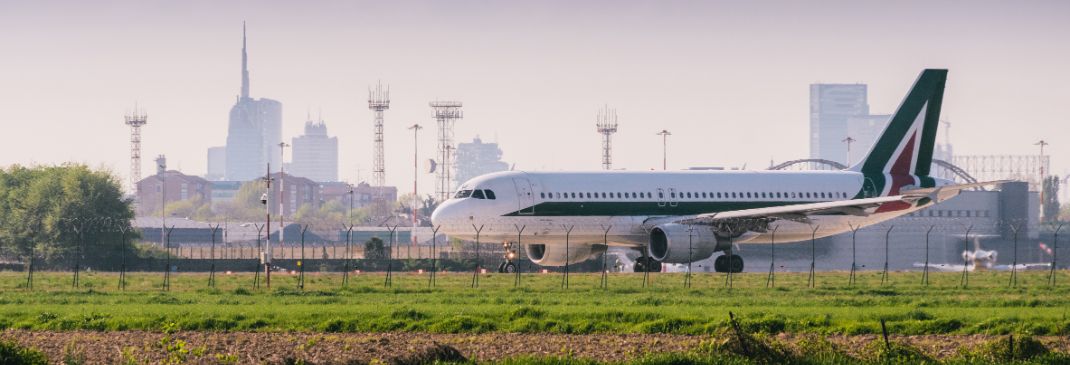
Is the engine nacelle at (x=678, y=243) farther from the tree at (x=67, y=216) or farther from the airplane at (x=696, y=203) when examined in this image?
the tree at (x=67, y=216)

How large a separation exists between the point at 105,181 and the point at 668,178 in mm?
46017

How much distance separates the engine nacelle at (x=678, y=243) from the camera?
208ft

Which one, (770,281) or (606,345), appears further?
(770,281)

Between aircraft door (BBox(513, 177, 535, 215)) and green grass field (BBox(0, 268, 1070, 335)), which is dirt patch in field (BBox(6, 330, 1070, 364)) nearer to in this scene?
green grass field (BBox(0, 268, 1070, 335))

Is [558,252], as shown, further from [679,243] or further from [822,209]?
[822,209]

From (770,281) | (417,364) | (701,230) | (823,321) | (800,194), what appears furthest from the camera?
(800,194)

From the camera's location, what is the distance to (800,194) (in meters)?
69.0

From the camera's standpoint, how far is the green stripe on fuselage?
63.5 m

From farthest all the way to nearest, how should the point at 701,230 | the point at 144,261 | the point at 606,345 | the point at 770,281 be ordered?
the point at 144,261 → the point at 701,230 → the point at 770,281 → the point at 606,345

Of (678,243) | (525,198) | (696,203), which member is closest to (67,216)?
(525,198)

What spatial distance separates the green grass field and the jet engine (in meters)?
3.62

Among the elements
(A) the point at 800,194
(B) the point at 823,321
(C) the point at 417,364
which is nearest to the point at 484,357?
(C) the point at 417,364

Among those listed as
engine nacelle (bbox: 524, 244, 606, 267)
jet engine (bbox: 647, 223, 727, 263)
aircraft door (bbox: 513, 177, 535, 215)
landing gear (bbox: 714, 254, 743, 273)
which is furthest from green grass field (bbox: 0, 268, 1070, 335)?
engine nacelle (bbox: 524, 244, 606, 267)

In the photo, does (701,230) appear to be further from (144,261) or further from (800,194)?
(144,261)
